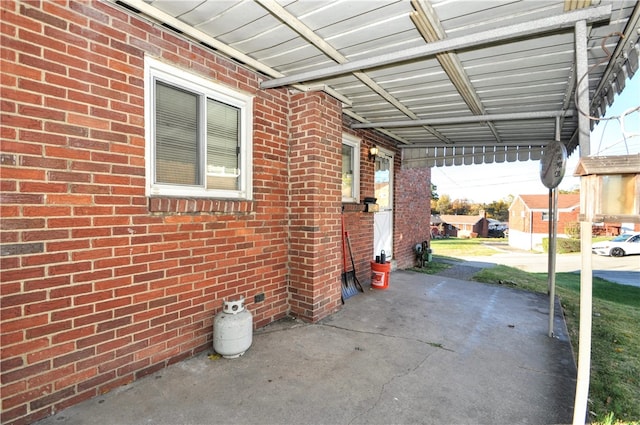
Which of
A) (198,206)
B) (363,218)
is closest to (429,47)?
(198,206)

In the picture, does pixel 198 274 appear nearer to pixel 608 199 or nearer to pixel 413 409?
pixel 413 409

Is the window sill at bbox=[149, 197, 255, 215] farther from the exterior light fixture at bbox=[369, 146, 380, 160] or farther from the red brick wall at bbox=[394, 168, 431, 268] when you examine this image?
the red brick wall at bbox=[394, 168, 431, 268]

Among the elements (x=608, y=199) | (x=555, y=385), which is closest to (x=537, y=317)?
(x=555, y=385)

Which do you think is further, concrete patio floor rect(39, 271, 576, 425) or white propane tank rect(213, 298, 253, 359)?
white propane tank rect(213, 298, 253, 359)

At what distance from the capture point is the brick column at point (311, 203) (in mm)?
3955

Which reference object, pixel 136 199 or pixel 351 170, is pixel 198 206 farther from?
pixel 351 170

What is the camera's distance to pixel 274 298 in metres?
3.95

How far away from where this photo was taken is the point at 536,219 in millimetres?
32719

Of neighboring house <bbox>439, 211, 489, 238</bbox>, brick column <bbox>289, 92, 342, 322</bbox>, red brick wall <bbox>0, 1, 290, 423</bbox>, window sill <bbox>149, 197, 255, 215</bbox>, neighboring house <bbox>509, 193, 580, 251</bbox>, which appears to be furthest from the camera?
neighboring house <bbox>439, 211, 489, 238</bbox>

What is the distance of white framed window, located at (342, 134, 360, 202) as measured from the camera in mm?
5703

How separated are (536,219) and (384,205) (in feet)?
112

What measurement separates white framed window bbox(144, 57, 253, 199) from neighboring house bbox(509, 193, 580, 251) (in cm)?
3501

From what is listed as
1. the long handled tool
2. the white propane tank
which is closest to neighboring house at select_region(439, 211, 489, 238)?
the long handled tool

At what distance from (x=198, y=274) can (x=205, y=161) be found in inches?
47.6
